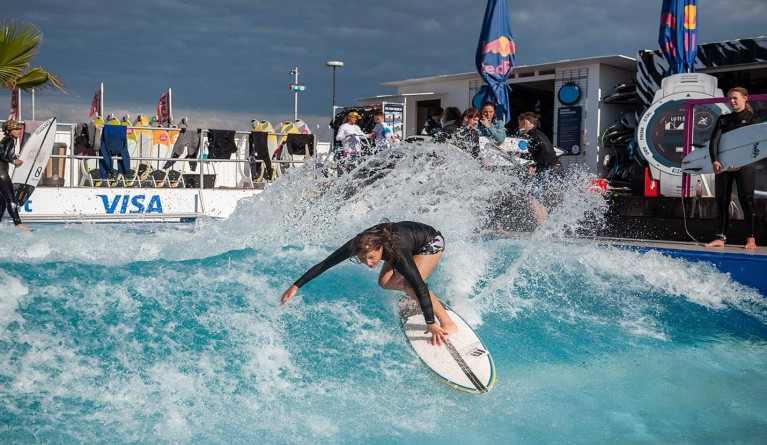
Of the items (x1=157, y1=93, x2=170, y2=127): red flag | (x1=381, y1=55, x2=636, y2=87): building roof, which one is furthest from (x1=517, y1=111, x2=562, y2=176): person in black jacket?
(x1=157, y1=93, x2=170, y2=127): red flag

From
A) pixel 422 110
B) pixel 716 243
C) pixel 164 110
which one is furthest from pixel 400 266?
pixel 164 110

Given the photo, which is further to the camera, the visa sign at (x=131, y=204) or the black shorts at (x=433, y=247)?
the visa sign at (x=131, y=204)

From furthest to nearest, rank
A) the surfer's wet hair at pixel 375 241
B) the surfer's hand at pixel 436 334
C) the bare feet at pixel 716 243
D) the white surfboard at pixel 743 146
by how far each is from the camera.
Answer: the bare feet at pixel 716 243
the white surfboard at pixel 743 146
the surfer's hand at pixel 436 334
the surfer's wet hair at pixel 375 241

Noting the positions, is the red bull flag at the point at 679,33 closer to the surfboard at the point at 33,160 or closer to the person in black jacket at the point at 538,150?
the person in black jacket at the point at 538,150

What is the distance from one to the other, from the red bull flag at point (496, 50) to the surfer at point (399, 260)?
6.44m

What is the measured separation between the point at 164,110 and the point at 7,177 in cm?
1093

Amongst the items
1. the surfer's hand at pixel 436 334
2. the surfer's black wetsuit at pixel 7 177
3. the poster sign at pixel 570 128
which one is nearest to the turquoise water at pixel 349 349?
the surfer's hand at pixel 436 334

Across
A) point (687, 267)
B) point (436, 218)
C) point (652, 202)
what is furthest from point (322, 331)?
point (652, 202)

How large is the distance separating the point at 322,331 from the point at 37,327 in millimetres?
2172

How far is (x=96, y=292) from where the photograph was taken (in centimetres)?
540

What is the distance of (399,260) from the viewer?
503cm

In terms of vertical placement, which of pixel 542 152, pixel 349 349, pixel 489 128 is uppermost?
pixel 489 128

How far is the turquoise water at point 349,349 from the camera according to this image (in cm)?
447

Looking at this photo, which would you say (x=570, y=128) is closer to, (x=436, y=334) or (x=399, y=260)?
(x=436, y=334)
